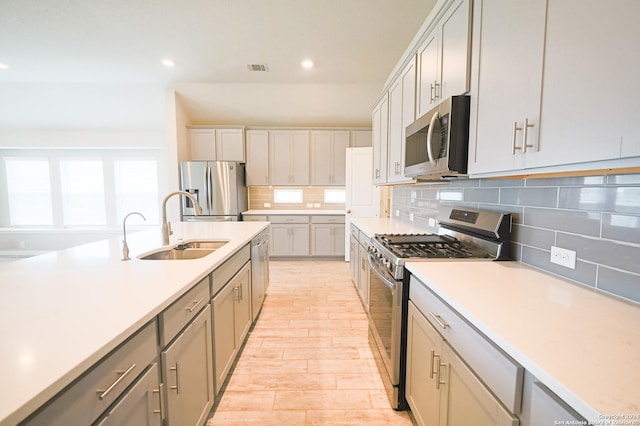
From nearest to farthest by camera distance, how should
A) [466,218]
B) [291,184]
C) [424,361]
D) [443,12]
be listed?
[424,361] → [443,12] → [466,218] → [291,184]

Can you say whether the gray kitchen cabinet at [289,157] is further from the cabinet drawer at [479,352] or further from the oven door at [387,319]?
the cabinet drawer at [479,352]

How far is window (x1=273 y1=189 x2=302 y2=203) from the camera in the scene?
18.7 feet

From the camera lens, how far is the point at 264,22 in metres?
2.80

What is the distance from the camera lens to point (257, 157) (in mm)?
5281

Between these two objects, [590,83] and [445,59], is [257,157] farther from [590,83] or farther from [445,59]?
[590,83]

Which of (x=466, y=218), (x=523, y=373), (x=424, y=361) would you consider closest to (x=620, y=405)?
(x=523, y=373)

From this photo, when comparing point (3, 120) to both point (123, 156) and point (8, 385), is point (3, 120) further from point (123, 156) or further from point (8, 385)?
point (8, 385)

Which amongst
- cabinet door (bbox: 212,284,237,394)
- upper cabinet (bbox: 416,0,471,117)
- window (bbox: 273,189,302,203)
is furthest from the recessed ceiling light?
cabinet door (bbox: 212,284,237,394)

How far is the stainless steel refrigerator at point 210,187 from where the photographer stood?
4.73 metres

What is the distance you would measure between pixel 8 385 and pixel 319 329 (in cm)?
230

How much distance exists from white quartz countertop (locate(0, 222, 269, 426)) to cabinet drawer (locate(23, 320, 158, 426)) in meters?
0.05

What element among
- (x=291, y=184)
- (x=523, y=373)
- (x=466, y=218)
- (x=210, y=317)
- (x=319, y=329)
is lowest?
(x=319, y=329)

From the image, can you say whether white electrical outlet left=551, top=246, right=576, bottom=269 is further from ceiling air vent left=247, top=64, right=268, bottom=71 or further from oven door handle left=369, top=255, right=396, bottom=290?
ceiling air vent left=247, top=64, right=268, bottom=71

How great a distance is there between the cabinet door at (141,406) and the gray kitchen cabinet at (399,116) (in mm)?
2229
